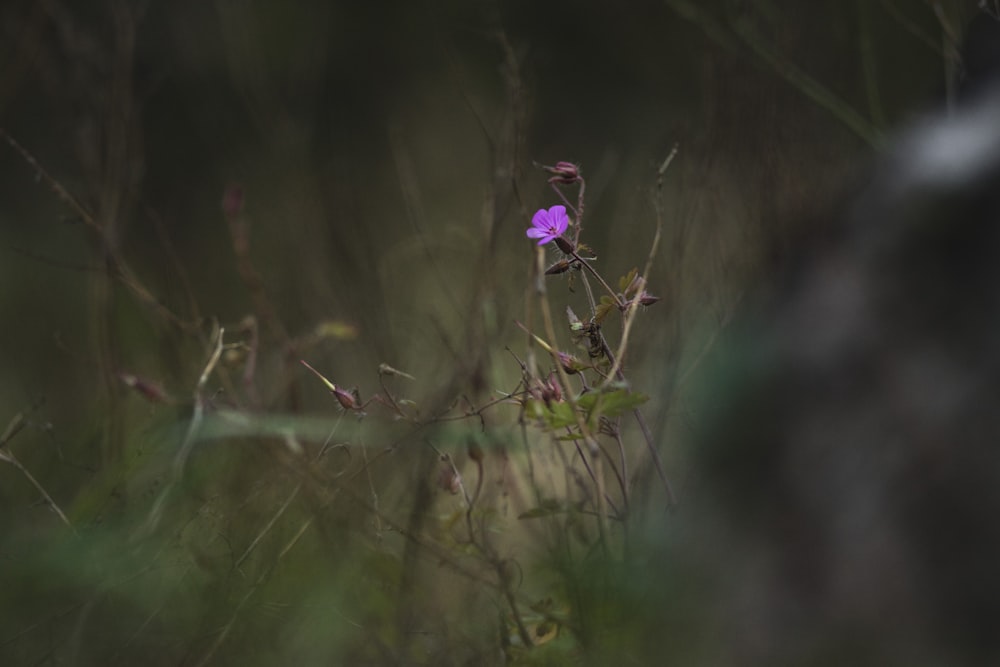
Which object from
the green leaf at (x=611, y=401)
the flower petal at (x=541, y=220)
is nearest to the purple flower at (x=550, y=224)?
the flower petal at (x=541, y=220)

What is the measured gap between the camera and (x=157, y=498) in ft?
3.50

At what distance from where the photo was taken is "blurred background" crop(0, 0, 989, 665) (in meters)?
0.98

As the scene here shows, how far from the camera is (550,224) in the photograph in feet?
3.03

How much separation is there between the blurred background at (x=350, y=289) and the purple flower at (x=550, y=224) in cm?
25

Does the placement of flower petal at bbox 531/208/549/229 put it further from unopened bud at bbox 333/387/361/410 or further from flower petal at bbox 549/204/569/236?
unopened bud at bbox 333/387/361/410

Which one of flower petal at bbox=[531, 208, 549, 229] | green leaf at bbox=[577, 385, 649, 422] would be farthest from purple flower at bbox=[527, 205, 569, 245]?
green leaf at bbox=[577, 385, 649, 422]

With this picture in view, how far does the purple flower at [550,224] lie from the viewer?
90cm

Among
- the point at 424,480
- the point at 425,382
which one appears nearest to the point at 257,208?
the point at 425,382

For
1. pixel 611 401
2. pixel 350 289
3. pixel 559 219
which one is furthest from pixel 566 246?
pixel 350 289

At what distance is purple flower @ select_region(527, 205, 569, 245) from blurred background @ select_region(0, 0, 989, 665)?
25 cm

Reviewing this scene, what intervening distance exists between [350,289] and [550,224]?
1055mm

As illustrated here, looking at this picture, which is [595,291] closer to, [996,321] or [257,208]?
[996,321]

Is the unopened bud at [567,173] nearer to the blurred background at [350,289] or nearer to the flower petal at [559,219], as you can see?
the flower petal at [559,219]

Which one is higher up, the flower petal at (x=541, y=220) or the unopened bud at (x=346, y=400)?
the flower petal at (x=541, y=220)
